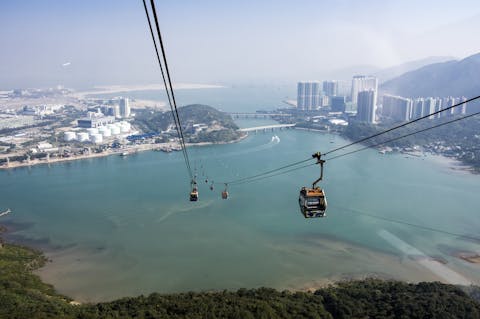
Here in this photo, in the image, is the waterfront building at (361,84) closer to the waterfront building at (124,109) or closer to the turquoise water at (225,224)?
the waterfront building at (124,109)

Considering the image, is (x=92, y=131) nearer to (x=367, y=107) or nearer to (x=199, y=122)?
(x=199, y=122)

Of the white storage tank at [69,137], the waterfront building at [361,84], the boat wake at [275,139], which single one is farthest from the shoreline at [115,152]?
the waterfront building at [361,84]

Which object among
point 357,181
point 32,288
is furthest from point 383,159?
point 32,288

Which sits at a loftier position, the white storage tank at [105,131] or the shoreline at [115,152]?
the white storage tank at [105,131]

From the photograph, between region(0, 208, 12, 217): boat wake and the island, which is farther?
the island

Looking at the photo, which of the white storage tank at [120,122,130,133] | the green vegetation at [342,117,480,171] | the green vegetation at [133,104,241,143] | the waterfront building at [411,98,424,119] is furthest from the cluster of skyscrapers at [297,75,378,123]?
the white storage tank at [120,122,130,133]

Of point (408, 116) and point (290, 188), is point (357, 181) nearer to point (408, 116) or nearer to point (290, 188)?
point (290, 188)

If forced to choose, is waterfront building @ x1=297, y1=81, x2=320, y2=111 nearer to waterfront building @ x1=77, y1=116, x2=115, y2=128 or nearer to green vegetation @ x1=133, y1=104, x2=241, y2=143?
green vegetation @ x1=133, y1=104, x2=241, y2=143
